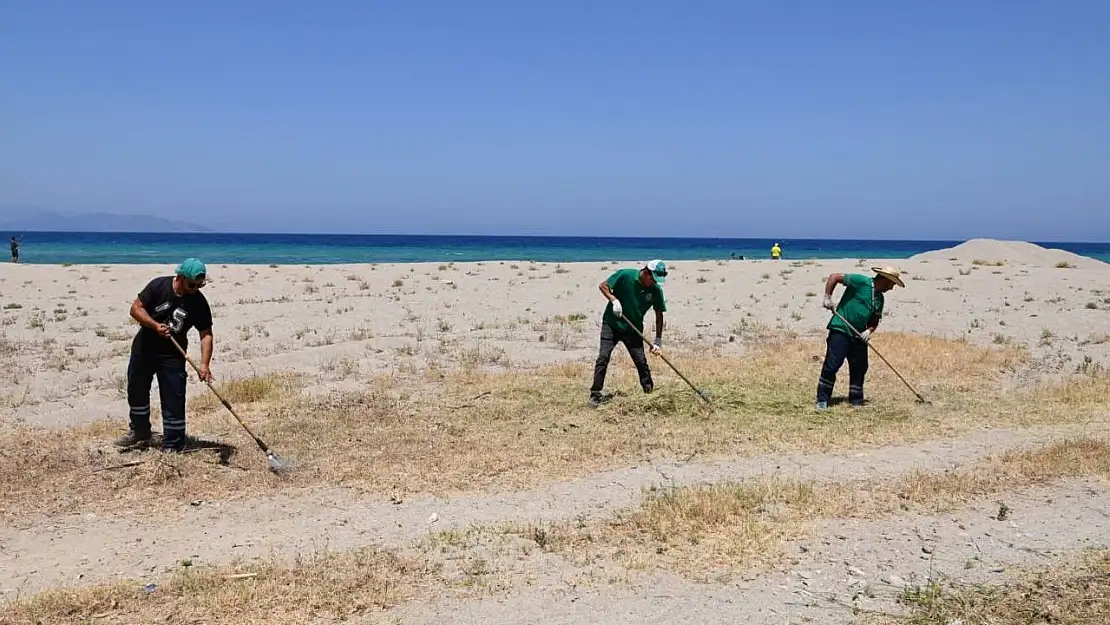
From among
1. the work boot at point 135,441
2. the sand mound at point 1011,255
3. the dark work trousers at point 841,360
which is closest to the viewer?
the work boot at point 135,441

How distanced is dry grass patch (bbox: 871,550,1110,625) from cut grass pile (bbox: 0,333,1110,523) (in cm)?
296

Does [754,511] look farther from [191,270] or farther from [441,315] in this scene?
[441,315]

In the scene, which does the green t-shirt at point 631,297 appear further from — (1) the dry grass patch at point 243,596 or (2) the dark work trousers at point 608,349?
(1) the dry grass patch at point 243,596

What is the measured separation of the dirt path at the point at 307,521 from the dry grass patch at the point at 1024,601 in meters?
2.11

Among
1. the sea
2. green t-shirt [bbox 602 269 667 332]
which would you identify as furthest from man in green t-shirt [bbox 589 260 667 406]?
the sea

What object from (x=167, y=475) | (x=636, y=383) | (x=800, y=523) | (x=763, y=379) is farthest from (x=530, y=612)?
(x=763, y=379)

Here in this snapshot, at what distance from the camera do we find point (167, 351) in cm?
748

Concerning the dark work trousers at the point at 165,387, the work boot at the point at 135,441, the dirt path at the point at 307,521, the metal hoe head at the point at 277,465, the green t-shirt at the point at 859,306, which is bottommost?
the dirt path at the point at 307,521

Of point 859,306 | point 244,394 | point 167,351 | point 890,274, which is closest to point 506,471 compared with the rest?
point 167,351

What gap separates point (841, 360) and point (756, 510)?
4098mm

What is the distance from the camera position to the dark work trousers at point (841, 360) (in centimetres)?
959

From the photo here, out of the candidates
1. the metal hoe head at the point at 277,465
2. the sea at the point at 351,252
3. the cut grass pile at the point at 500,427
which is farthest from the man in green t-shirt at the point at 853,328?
the sea at the point at 351,252

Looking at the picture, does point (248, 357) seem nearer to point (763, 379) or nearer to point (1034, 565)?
point (763, 379)

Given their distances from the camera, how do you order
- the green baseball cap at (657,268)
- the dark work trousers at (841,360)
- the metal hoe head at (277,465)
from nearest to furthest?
the metal hoe head at (277,465), the green baseball cap at (657,268), the dark work trousers at (841,360)
